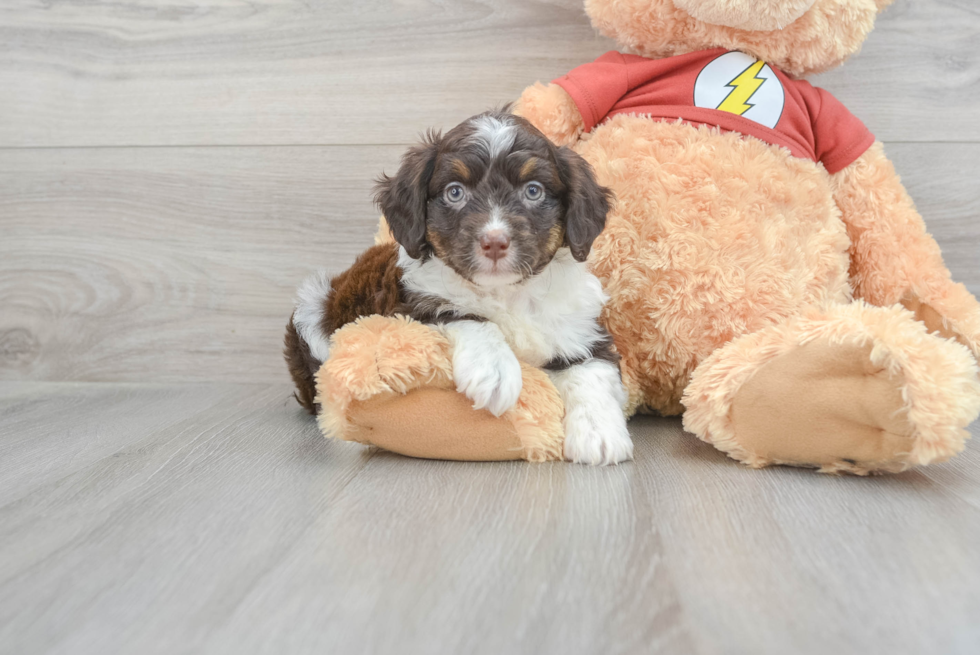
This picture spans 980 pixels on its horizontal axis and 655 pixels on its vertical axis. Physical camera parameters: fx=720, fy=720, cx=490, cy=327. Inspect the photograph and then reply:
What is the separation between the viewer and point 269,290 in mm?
2566

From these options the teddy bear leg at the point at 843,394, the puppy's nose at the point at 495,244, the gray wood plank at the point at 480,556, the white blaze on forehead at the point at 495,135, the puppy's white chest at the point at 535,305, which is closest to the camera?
the gray wood plank at the point at 480,556

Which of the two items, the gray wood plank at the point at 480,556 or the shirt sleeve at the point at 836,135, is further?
the shirt sleeve at the point at 836,135

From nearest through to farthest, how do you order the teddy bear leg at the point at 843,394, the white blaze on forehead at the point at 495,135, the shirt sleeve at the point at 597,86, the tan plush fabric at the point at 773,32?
the teddy bear leg at the point at 843,394
the white blaze on forehead at the point at 495,135
the tan plush fabric at the point at 773,32
the shirt sleeve at the point at 597,86

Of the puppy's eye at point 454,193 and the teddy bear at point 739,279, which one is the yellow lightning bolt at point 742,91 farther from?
the puppy's eye at point 454,193

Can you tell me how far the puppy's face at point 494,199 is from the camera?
151 centimetres

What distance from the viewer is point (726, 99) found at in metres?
1.85

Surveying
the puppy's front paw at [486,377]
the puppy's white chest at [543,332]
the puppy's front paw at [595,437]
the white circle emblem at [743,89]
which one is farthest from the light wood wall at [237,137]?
the puppy's front paw at [595,437]

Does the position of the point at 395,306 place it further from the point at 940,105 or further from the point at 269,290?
the point at 940,105

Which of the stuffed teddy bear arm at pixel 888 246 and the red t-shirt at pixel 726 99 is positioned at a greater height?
the red t-shirt at pixel 726 99

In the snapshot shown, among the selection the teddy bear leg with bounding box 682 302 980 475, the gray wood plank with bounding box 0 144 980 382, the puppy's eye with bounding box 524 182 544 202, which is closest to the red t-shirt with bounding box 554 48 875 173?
the puppy's eye with bounding box 524 182 544 202

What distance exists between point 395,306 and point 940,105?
185 cm

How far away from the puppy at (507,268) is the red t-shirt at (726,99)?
38 cm

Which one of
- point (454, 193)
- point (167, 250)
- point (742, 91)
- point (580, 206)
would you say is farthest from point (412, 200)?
point (167, 250)

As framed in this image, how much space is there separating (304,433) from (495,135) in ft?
3.08
